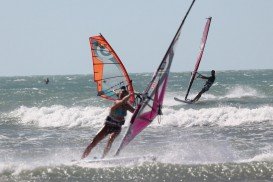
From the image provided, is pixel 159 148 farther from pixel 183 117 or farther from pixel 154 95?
pixel 183 117

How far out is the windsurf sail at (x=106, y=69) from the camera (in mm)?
9477

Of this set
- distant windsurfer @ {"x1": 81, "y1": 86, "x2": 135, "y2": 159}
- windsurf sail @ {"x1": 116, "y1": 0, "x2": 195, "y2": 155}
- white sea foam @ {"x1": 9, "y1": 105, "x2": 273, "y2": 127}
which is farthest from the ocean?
distant windsurfer @ {"x1": 81, "y1": 86, "x2": 135, "y2": 159}

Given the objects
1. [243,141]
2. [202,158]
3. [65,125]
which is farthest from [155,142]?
[65,125]

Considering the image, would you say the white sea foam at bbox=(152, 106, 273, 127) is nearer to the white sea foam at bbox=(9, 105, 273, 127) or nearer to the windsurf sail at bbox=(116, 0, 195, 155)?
the white sea foam at bbox=(9, 105, 273, 127)

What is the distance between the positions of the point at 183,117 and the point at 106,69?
6.50 m

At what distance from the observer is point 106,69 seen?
9.63 meters

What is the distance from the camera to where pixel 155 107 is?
774 cm

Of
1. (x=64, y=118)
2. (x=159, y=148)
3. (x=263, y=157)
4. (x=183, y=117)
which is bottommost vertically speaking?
(x=64, y=118)

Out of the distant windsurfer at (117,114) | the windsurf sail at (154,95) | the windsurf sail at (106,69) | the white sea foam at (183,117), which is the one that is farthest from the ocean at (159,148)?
the windsurf sail at (106,69)

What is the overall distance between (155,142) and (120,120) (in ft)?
10.6

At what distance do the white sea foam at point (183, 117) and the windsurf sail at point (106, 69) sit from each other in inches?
202

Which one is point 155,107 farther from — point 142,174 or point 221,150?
point 221,150

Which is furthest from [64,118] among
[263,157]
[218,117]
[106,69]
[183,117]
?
[263,157]

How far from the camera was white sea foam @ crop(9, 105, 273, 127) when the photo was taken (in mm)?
15148
